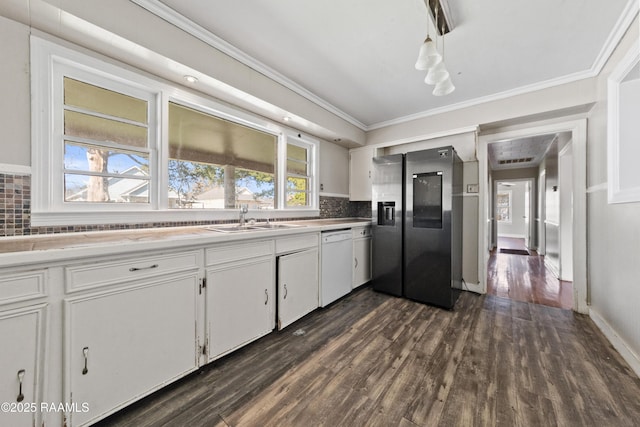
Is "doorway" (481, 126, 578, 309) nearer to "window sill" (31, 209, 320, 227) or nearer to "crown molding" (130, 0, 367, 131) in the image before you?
"crown molding" (130, 0, 367, 131)

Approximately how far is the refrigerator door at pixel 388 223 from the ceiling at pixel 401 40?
92 cm

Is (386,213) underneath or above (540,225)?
above

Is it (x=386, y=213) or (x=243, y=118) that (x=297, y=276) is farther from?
(x=243, y=118)

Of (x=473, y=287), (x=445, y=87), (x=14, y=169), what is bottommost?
(x=473, y=287)

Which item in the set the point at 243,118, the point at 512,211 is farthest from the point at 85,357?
the point at 512,211

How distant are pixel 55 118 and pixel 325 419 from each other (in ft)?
7.96

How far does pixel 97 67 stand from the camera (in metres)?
1.62

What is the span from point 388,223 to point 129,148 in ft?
9.20

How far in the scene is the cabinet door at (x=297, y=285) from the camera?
6.88 feet

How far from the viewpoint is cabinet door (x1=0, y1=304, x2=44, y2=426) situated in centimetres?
96

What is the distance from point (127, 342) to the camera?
1258mm

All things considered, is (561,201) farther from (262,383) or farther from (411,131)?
(262,383)

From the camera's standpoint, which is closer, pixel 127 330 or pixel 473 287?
pixel 127 330

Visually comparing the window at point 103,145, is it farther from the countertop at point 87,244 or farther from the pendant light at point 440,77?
the pendant light at point 440,77
